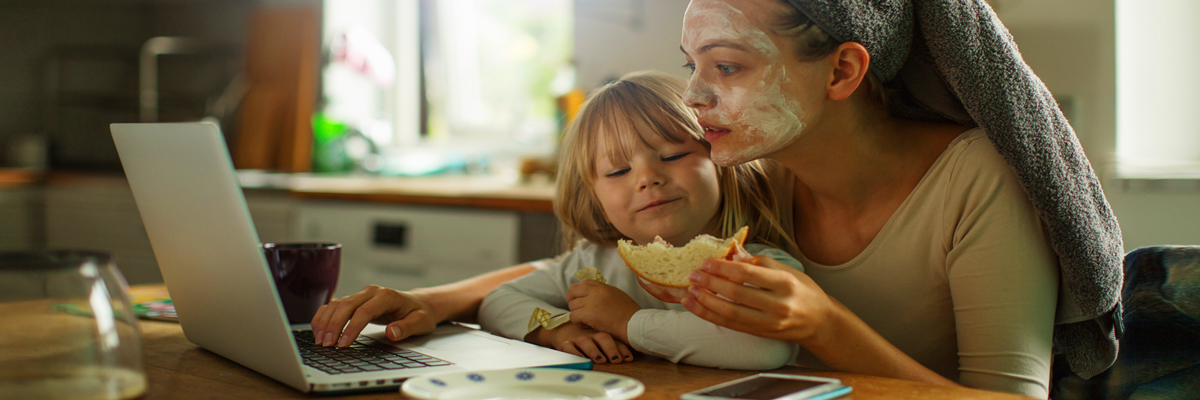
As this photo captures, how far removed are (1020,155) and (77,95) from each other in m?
4.21

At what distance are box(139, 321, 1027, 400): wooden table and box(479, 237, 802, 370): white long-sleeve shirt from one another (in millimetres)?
14

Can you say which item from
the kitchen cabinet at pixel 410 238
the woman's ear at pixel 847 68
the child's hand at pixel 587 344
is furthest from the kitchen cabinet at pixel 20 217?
the woman's ear at pixel 847 68

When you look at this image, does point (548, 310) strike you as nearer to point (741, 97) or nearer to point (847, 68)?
point (741, 97)

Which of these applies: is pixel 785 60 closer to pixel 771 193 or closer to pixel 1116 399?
pixel 771 193

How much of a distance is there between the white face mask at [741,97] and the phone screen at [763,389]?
39cm

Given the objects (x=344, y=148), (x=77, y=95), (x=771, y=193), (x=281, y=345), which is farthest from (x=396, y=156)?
(x=281, y=345)

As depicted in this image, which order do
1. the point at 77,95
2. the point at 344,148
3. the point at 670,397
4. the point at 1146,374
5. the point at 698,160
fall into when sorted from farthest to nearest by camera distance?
the point at 77,95 → the point at 344,148 → the point at 698,160 → the point at 1146,374 → the point at 670,397

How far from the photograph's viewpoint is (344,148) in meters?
3.13

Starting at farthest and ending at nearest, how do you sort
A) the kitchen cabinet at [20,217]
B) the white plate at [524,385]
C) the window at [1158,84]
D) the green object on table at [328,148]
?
the kitchen cabinet at [20,217] < the green object on table at [328,148] < the window at [1158,84] < the white plate at [524,385]

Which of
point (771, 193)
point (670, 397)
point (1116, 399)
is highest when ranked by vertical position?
point (771, 193)

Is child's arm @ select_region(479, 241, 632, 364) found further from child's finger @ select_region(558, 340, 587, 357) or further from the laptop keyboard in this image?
the laptop keyboard

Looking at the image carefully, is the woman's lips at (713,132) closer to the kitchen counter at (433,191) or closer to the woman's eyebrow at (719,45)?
the woman's eyebrow at (719,45)

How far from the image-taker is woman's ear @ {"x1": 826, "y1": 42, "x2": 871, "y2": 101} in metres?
0.86

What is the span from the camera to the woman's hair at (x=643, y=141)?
3.39 feet
